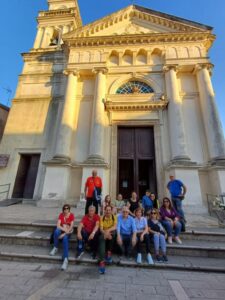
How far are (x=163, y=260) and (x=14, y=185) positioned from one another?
1014cm

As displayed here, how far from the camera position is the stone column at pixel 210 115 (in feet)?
30.3

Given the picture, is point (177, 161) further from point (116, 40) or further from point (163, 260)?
point (116, 40)

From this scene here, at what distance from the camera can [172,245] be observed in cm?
441

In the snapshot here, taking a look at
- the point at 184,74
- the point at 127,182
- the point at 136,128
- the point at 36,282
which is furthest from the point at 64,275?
the point at 184,74

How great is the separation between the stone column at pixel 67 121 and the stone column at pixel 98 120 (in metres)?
1.43

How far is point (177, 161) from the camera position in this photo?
9.03m

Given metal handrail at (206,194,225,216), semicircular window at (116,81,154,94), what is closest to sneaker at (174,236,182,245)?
metal handrail at (206,194,225,216)

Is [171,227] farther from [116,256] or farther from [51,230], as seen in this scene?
[51,230]

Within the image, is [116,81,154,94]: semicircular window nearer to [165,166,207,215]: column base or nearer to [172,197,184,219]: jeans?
[165,166,207,215]: column base

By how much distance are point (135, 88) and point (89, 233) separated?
10206 mm

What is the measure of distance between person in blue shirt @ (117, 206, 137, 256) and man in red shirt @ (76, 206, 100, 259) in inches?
22.5

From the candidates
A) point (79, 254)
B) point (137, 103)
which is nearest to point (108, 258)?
point (79, 254)

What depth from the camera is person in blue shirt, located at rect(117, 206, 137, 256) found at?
13.6ft

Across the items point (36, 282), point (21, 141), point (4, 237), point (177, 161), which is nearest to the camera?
point (36, 282)
